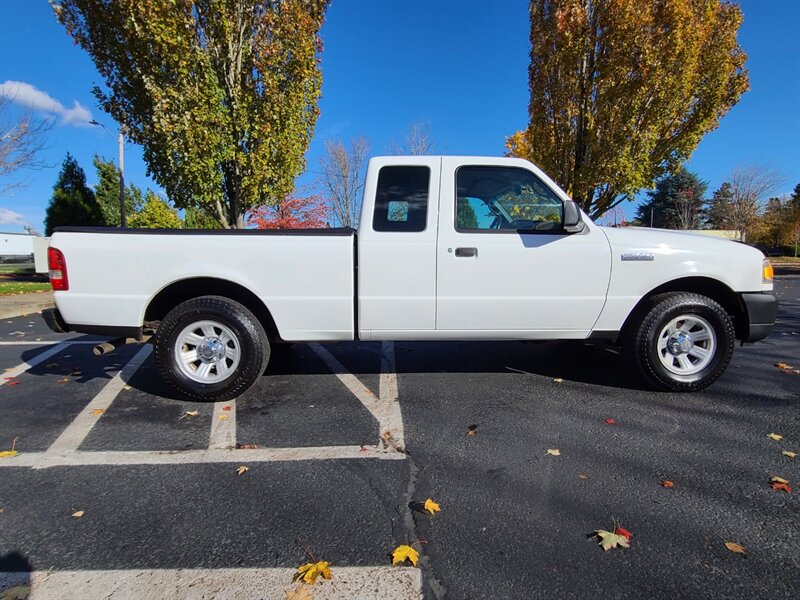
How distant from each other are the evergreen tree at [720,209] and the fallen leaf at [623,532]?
4526 centimetres

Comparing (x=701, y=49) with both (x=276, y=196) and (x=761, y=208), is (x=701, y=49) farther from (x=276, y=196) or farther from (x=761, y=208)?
(x=761, y=208)

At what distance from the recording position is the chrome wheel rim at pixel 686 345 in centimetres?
399

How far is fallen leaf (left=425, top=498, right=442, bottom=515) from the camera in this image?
235cm

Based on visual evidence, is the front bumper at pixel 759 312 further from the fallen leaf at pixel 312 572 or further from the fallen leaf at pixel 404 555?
the fallen leaf at pixel 312 572

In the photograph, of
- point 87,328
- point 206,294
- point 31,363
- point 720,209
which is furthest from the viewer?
point 720,209

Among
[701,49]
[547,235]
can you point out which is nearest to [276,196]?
[547,235]

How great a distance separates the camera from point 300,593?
181 cm

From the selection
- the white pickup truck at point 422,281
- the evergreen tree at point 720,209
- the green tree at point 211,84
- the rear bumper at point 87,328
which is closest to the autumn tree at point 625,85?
the green tree at point 211,84

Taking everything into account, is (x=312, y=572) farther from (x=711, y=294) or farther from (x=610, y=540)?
(x=711, y=294)

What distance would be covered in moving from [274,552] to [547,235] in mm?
3066

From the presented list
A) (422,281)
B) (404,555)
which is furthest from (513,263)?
(404,555)

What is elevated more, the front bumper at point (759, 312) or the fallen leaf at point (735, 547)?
the front bumper at point (759, 312)

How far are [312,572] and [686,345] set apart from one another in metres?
3.66

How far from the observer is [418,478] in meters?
2.69
